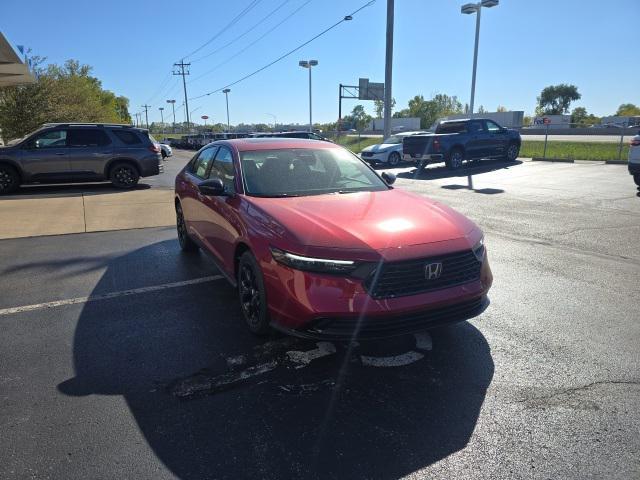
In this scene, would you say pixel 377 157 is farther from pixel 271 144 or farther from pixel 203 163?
pixel 271 144

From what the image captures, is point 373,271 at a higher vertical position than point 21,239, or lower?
higher

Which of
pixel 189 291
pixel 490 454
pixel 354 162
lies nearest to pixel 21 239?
pixel 189 291

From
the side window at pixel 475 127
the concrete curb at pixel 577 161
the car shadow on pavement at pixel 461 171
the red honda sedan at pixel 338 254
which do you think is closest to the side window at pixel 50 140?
the red honda sedan at pixel 338 254

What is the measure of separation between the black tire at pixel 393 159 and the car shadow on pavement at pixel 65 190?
11.7 metres

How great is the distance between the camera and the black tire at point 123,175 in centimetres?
1351

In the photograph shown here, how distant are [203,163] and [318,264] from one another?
328 cm

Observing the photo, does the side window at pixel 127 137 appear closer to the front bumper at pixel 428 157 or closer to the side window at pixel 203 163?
the side window at pixel 203 163

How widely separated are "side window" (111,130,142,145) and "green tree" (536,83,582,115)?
114291 millimetres

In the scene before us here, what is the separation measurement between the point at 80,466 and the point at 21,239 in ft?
21.3

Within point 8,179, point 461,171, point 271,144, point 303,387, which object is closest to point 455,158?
point 461,171

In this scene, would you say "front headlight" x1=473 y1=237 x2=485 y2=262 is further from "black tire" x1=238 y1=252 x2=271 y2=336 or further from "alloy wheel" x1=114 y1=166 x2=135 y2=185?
"alloy wheel" x1=114 y1=166 x2=135 y2=185

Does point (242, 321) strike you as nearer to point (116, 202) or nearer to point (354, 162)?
point (354, 162)

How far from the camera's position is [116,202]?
1117cm

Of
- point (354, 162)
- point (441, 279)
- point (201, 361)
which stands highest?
point (354, 162)
